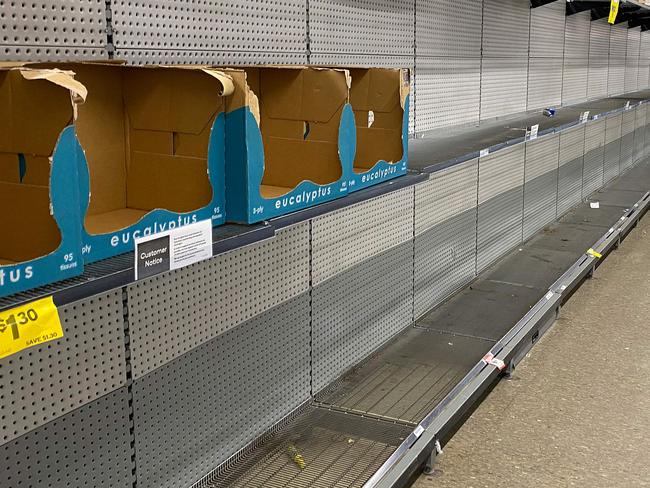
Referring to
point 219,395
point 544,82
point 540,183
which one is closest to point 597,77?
point 544,82

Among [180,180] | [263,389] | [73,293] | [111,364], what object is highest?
[180,180]

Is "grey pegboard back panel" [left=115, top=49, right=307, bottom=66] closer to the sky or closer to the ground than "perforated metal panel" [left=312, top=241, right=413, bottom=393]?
closer to the sky

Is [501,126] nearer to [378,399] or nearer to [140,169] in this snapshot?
[378,399]

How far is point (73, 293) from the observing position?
162cm

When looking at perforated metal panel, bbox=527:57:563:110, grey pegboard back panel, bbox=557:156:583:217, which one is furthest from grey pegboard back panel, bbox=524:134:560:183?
perforated metal panel, bbox=527:57:563:110

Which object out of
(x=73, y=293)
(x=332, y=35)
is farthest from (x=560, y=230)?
(x=73, y=293)

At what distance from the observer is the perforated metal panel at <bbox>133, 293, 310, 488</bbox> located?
2.24 m

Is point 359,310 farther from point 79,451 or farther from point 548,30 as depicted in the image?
point 548,30

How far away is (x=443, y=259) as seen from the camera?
450cm

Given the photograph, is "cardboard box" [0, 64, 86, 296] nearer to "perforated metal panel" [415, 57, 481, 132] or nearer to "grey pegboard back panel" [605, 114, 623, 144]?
"perforated metal panel" [415, 57, 481, 132]

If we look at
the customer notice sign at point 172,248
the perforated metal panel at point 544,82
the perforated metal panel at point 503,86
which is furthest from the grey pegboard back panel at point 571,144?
the customer notice sign at point 172,248

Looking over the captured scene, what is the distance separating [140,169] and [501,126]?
167 inches

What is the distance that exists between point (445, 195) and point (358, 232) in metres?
1.19

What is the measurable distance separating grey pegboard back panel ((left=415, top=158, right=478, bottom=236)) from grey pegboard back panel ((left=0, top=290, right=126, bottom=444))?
2.24m
